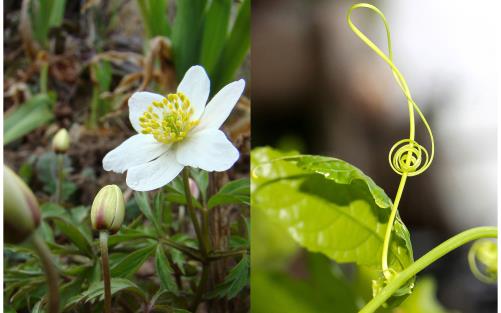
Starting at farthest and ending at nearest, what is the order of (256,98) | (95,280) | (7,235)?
(256,98) → (95,280) → (7,235)

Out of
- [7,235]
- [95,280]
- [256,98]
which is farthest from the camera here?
[256,98]

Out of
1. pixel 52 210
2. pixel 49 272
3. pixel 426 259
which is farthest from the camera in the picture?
pixel 52 210

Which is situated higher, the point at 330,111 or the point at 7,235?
the point at 330,111

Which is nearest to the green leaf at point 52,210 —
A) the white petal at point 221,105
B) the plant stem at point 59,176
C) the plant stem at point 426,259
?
the plant stem at point 59,176

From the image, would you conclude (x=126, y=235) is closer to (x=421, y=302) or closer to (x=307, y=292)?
(x=307, y=292)

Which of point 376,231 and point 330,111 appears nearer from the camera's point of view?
point 376,231

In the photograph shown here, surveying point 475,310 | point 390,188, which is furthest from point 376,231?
point 475,310

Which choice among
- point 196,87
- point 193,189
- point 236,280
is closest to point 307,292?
point 236,280

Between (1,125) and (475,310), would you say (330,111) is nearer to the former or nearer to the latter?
(475,310)
